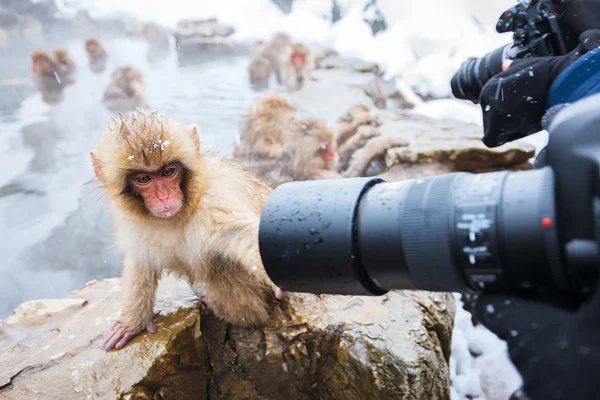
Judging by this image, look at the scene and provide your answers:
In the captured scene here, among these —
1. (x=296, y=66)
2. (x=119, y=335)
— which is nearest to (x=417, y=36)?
(x=296, y=66)

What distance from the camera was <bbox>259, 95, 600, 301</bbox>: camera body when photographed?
622mm

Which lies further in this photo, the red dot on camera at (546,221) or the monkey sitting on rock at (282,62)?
the monkey sitting on rock at (282,62)

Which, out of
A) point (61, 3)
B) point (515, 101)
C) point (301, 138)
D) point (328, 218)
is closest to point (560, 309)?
point (328, 218)

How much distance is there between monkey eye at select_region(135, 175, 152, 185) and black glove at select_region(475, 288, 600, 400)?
1460 millimetres

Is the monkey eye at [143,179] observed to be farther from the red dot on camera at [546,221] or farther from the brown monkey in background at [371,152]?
the brown monkey in background at [371,152]

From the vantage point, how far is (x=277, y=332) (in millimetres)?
2090

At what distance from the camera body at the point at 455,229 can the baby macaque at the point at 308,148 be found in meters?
3.65

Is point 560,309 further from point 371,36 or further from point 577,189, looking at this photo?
point 371,36

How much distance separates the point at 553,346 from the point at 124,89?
336 inches

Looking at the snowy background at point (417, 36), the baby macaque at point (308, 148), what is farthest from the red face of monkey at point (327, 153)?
the snowy background at point (417, 36)

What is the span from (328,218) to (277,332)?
131cm

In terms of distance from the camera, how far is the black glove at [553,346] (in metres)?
0.55

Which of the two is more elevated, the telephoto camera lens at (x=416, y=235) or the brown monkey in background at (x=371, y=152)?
the telephoto camera lens at (x=416, y=235)

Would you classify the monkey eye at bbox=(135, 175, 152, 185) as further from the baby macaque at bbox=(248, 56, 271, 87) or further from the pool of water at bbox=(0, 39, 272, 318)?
the baby macaque at bbox=(248, 56, 271, 87)
